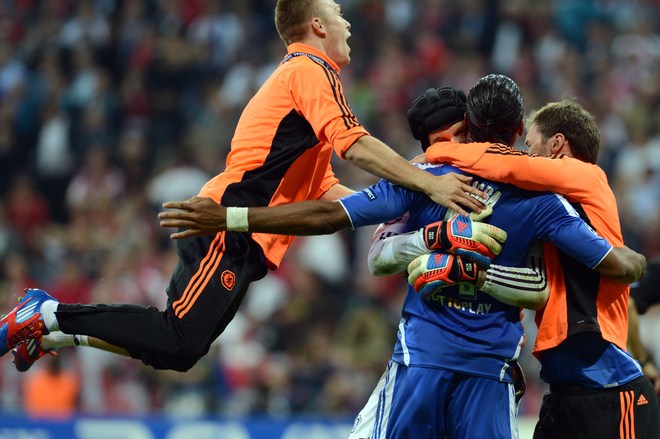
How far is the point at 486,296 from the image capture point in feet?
15.1

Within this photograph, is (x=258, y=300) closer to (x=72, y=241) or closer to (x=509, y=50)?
(x=72, y=241)

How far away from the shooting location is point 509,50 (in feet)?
44.0

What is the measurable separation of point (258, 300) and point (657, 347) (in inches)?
158

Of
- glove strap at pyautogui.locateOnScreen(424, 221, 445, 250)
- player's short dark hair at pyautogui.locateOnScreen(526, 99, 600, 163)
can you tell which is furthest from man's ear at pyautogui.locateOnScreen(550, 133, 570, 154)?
glove strap at pyautogui.locateOnScreen(424, 221, 445, 250)

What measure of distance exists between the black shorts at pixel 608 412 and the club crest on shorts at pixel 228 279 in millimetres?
1610

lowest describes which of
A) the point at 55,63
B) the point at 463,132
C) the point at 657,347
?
the point at 657,347

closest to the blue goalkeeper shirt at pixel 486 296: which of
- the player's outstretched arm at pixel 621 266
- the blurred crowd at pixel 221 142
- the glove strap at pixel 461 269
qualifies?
the player's outstretched arm at pixel 621 266

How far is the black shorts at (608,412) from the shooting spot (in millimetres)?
4723

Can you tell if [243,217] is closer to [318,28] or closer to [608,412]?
[318,28]

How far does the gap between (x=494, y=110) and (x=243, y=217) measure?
3.90 ft

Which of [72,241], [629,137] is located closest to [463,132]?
[629,137]

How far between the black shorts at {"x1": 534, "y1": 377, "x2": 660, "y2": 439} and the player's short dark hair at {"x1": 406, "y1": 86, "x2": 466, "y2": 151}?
1.28m

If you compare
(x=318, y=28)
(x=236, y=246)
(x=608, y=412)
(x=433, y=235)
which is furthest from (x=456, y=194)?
(x=318, y=28)

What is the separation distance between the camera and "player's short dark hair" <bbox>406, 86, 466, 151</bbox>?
4.87 m
